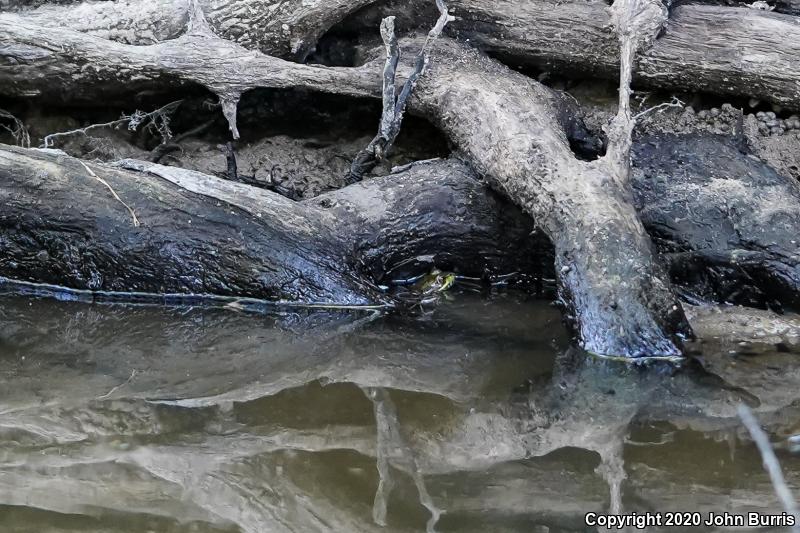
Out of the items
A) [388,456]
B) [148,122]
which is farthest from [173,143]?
[388,456]

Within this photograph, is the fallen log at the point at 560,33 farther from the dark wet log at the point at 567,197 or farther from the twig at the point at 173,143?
the twig at the point at 173,143

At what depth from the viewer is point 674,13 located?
4082 millimetres

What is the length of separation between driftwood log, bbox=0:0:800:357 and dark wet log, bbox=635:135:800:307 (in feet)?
0.44

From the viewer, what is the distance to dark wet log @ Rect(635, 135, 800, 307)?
3479 mm

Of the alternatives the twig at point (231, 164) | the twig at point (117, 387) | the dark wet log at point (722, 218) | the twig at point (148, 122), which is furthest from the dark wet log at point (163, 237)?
the dark wet log at point (722, 218)

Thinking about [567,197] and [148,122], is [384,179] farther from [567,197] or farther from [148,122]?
[148,122]

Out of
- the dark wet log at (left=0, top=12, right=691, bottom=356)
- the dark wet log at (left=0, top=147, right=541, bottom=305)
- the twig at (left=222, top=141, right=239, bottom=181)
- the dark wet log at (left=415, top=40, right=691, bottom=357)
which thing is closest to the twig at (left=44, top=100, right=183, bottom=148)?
the dark wet log at (left=0, top=12, right=691, bottom=356)

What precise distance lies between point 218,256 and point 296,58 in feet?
4.21

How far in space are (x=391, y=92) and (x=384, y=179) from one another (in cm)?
43

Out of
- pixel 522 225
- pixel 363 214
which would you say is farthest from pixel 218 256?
pixel 522 225

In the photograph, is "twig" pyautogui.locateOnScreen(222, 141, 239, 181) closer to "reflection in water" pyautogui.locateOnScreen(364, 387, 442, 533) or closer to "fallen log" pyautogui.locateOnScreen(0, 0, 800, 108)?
"fallen log" pyautogui.locateOnScreen(0, 0, 800, 108)

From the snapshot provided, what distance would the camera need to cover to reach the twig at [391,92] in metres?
3.77

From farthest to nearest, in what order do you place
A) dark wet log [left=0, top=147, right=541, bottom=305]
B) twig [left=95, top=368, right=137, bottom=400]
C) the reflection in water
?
dark wet log [left=0, top=147, right=541, bottom=305] → twig [left=95, top=368, right=137, bottom=400] → the reflection in water

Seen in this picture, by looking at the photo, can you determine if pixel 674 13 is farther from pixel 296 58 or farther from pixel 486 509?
pixel 486 509
